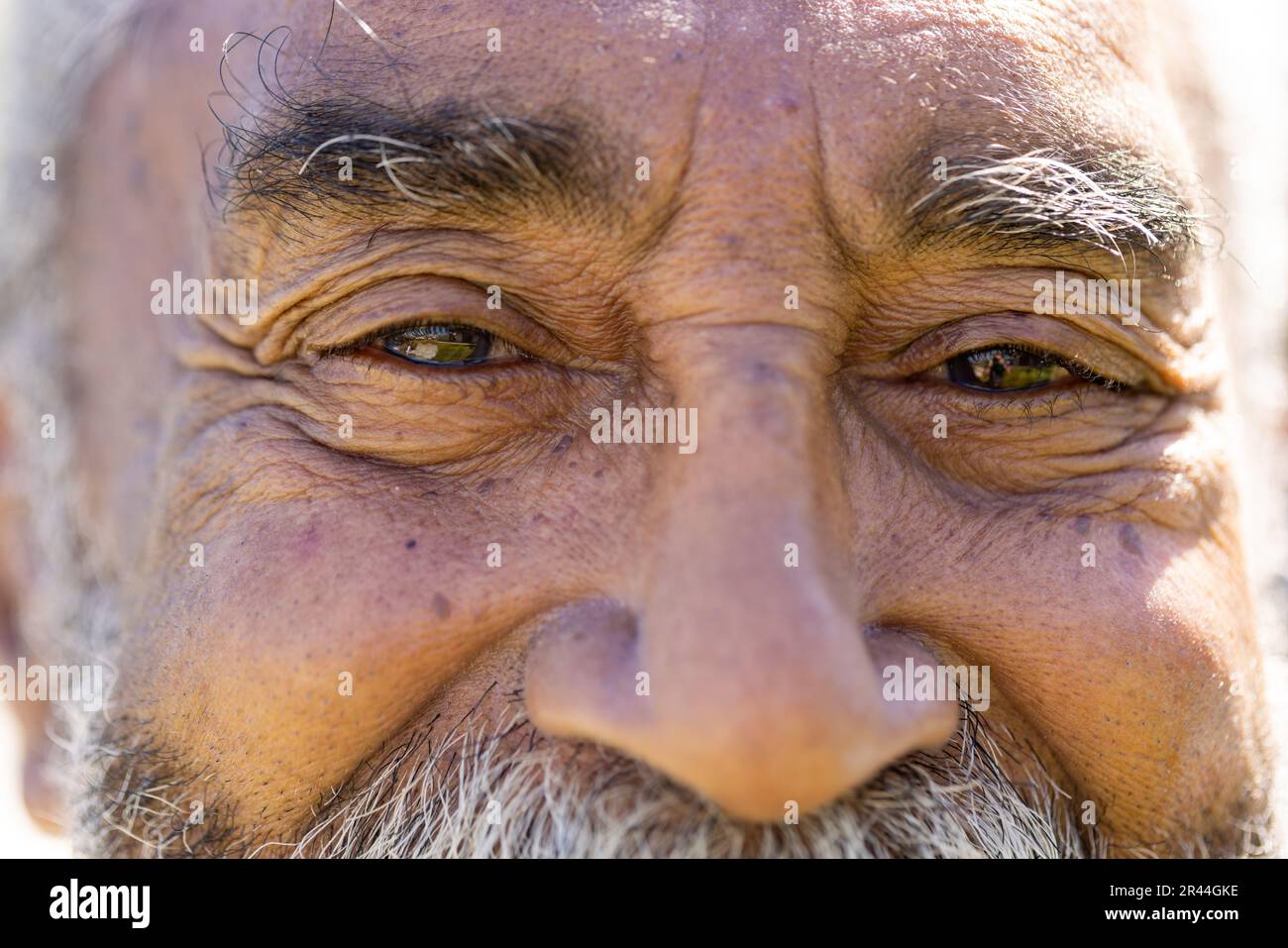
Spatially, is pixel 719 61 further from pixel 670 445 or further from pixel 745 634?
pixel 745 634

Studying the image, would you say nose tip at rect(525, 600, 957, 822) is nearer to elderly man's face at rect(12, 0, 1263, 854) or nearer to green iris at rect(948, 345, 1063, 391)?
elderly man's face at rect(12, 0, 1263, 854)

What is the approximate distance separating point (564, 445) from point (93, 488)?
1.35m

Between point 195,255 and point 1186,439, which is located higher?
point 195,255

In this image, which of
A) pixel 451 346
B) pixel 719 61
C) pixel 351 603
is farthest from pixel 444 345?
pixel 719 61

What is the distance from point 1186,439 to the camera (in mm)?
2168

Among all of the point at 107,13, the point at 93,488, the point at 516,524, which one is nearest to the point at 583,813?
the point at 516,524

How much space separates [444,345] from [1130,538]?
1232 mm

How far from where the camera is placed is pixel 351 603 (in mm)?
1789

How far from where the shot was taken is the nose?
1516mm

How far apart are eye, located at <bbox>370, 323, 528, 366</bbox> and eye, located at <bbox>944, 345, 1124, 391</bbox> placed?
30.9 inches

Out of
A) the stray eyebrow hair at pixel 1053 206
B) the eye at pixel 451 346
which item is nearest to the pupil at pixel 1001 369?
the stray eyebrow hair at pixel 1053 206

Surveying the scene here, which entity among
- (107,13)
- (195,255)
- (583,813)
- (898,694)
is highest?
(107,13)
